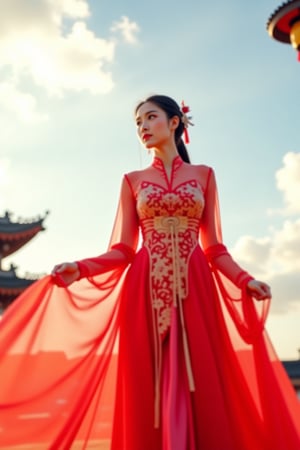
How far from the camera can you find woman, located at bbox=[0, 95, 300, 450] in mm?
3119

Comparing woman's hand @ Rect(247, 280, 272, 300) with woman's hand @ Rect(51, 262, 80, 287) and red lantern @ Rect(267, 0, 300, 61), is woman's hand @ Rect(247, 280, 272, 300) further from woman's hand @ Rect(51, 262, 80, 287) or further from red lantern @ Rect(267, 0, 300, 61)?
red lantern @ Rect(267, 0, 300, 61)

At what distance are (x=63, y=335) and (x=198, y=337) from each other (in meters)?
0.69

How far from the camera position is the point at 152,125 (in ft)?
11.7

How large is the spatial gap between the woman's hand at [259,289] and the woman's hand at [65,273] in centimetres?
89

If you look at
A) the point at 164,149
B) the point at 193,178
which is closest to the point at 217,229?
the point at 193,178

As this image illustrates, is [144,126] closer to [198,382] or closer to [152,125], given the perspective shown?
[152,125]

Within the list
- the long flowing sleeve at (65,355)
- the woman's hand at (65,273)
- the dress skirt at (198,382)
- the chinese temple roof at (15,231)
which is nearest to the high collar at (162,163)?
the long flowing sleeve at (65,355)

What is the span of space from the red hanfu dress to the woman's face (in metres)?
0.20

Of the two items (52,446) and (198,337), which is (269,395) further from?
(52,446)

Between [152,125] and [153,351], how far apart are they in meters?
1.24

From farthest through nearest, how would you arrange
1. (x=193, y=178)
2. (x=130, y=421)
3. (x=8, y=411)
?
(x=193, y=178)
(x=130, y=421)
(x=8, y=411)

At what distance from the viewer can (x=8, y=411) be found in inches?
117

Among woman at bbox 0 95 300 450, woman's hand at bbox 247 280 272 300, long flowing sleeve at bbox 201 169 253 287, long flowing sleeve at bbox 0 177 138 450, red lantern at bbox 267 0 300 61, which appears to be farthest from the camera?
red lantern at bbox 267 0 300 61

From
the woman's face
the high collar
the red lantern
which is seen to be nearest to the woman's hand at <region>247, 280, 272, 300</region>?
the high collar
